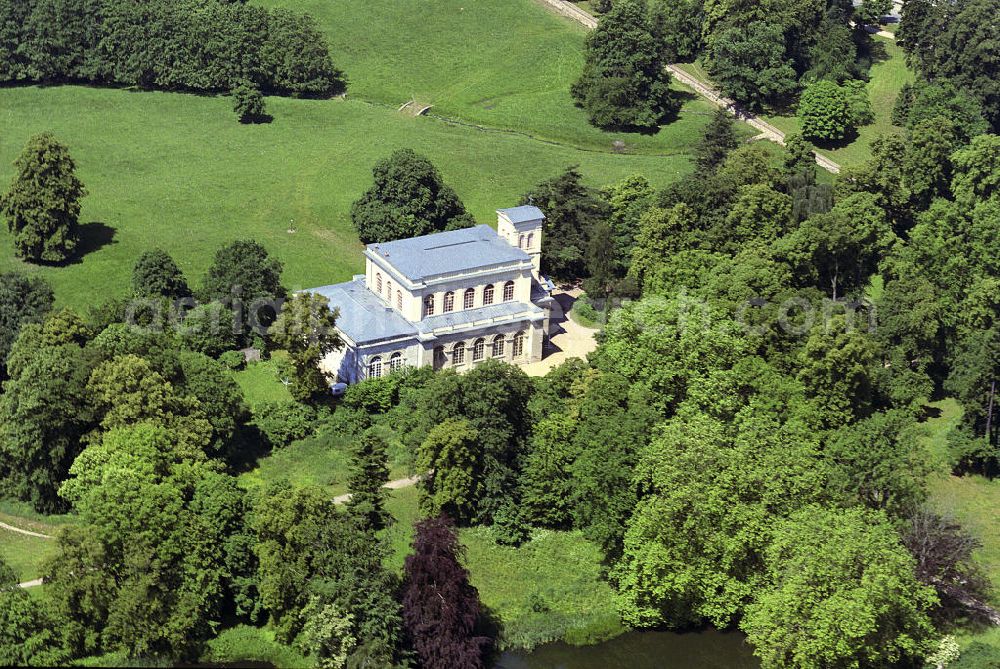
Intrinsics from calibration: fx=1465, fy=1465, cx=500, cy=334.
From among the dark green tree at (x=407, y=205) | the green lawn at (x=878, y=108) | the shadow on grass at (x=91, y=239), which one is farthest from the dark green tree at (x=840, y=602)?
the green lawn at (x=878, y=108)

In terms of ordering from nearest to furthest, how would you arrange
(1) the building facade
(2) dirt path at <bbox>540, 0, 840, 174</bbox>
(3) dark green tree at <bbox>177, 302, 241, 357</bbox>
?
1. (1) the building facade
2. (3) dark green tree at <bbox>177, 302, 241, 357</bbox>
3. (2) dirt path at <bbox>540, 0, 840, 174</bbox>

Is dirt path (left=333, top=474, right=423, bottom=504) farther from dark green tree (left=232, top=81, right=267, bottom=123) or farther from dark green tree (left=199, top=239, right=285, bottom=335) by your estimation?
dark green tree (left=232, top=81, right=267, bottom=123)

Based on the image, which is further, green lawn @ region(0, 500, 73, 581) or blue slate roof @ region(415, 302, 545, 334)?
blue slate roof @ region(415, 302, 545, 334)

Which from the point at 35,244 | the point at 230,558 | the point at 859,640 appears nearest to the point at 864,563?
the point at 859,640

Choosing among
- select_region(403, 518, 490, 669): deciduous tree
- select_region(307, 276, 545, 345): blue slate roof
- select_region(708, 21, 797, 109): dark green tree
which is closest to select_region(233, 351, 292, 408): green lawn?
select_region(307, 276, 545, 345): blue slate roof

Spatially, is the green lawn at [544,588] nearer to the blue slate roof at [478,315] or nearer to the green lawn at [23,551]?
the blue slate roof at [478,315]

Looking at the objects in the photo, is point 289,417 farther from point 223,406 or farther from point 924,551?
point 924,551

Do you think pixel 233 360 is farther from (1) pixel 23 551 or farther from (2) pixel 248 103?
(2) pixel 248 103

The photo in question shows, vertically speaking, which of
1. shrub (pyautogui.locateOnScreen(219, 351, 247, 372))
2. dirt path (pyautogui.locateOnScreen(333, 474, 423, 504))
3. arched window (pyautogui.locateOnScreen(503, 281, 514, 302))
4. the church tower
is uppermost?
the church tower
